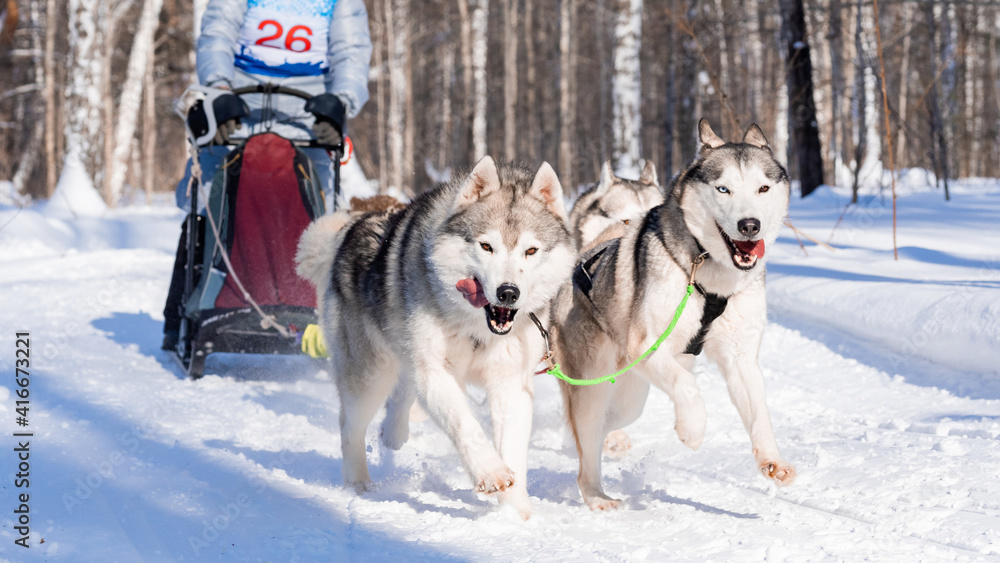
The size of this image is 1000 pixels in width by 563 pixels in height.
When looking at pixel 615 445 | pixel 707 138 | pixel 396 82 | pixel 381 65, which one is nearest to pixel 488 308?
pixel 707 138

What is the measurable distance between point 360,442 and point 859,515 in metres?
1.73

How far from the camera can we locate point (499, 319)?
8.23 ft

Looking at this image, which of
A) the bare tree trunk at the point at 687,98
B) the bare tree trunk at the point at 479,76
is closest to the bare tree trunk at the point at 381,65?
the bare tree trunk at the point at 479,76

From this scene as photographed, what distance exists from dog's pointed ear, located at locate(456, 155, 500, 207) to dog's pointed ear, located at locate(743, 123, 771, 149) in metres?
0.96

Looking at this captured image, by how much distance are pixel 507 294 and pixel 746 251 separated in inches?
33.6

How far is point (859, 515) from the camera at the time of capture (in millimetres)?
2533

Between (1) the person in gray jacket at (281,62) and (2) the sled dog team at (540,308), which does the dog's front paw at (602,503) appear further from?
(1) the person in gray jacket at (281,62)

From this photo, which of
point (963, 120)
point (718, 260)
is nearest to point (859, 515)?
point (718, 260)

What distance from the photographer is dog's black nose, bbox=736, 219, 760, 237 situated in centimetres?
258

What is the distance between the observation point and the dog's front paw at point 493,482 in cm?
235

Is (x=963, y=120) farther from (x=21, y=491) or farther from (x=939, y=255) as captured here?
(x=21, y=491)

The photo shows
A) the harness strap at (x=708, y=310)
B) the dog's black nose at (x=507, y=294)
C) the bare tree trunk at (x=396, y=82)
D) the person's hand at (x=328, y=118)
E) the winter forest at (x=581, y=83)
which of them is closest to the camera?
the dog's black nose at (x=507, y=294)

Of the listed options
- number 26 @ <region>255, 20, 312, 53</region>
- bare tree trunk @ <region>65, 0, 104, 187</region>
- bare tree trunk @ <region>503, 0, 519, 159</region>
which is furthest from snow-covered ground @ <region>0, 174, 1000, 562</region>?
bare tree trunk @ <region>503, 0, 519, 159</region>

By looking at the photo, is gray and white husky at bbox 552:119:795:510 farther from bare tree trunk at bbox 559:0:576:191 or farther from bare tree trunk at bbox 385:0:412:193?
bare tree trunk at bbox 559:0:576:191
